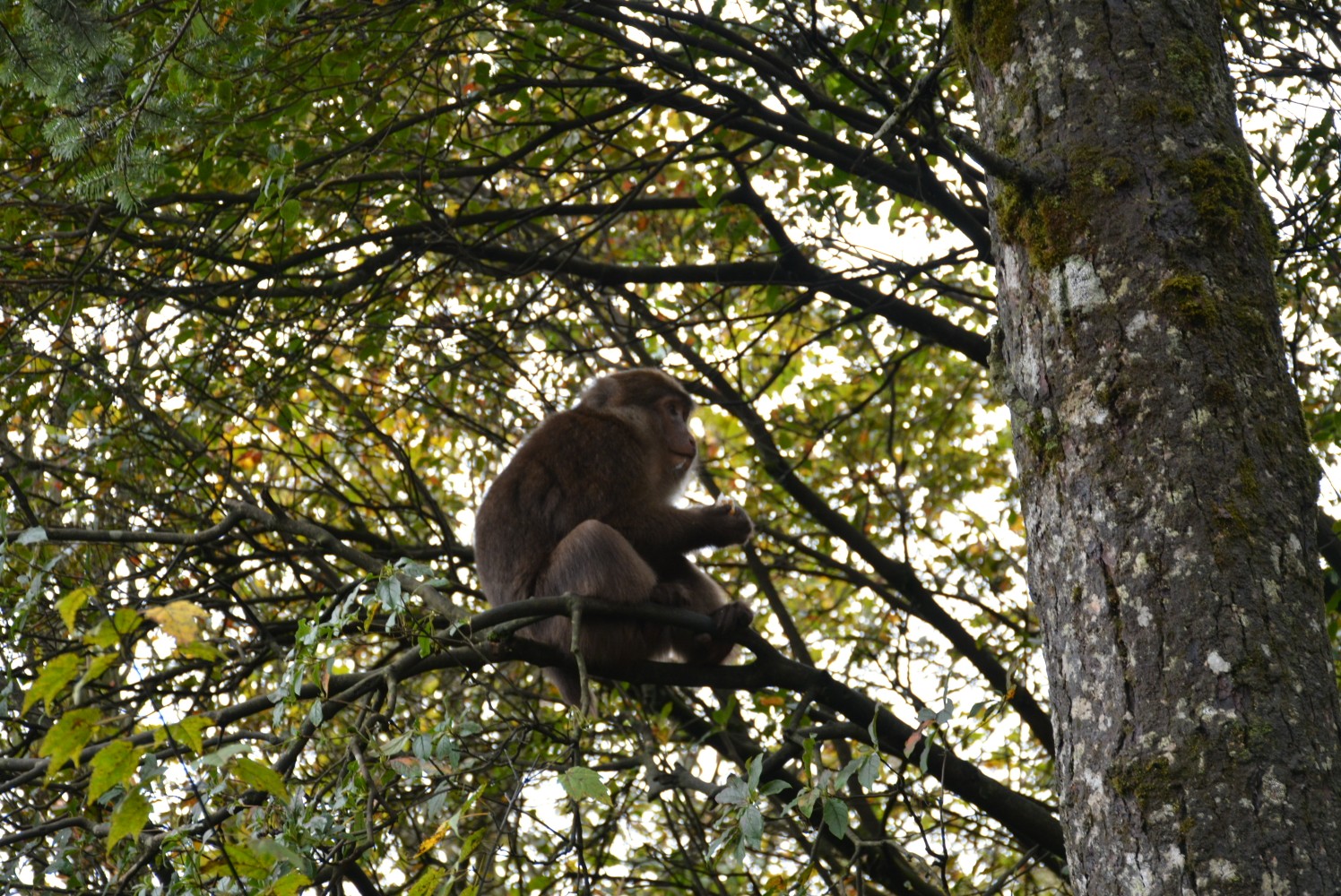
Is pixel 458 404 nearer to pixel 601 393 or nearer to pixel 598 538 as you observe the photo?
pixel 601 393

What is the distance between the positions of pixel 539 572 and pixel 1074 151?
3.31 meters

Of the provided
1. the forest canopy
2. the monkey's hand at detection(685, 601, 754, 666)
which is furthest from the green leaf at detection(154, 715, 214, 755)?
the monkey's hand at detection(685, 601, 754, 666)

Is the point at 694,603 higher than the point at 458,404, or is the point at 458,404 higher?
the point at 458,404

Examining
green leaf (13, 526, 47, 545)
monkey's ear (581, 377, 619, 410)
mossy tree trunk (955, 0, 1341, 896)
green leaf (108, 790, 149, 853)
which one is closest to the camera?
mossy tree trunk (955, 0, 1341, 896)

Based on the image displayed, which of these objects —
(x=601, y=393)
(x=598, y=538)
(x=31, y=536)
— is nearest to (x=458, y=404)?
(x=601, y=393)

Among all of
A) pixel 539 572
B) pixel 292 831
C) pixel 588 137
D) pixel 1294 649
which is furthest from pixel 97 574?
pixel 1294 649

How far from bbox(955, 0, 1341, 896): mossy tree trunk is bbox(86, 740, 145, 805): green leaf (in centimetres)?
163

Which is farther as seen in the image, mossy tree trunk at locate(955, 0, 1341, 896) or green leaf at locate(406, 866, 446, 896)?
green leaf at locate(406, 866, 446, 896)

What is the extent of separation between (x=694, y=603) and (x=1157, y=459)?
134 inches

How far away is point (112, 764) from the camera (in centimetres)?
218

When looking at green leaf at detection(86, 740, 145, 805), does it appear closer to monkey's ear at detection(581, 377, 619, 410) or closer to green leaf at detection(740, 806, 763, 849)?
green leaf at detection(740, 806, 763, 849)

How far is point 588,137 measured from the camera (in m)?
6.48

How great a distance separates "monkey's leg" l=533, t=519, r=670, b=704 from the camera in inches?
199

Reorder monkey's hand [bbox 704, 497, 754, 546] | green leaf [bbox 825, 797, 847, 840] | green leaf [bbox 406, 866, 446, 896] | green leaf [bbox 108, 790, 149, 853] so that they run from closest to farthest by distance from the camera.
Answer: green leaf [bbox 108, 790, 149, 853] → green leaf [bbox 406, 866, 446, 896] → green leaf [bbox 825, 797, 847, 840] → monkey's hand [bbox 704, 497, 754, 546]
